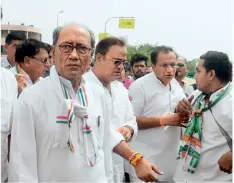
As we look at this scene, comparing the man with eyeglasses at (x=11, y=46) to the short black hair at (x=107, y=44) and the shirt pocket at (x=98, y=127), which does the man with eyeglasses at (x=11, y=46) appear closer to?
the short black hair at (x=107, y=44)

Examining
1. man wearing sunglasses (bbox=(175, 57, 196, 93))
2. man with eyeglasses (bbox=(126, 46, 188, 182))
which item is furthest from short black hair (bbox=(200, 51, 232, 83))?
man wearing sunglasses (bbox=(175, 57, 196, 93))

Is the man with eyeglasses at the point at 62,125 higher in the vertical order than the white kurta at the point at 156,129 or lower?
higher

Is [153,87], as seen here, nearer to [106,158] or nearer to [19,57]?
[19,57]

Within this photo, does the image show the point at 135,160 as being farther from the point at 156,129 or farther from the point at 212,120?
the point at 156,129

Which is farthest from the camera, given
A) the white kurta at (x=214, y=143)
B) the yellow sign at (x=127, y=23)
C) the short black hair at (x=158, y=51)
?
the yellow sign at (x=127, y=23)

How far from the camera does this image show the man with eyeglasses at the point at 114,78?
3459 millimetres

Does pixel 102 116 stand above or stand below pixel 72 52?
below

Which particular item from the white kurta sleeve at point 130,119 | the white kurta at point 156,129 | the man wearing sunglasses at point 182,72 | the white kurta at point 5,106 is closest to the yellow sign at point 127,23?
the man wearing sunglasses at point 182,72

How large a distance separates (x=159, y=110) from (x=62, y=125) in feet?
7.51

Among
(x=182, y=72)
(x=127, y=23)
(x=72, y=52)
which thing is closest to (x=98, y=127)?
(x=72, y=52)

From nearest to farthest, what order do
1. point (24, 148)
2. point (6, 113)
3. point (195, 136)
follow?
point (24, 148), point (6, 113), point (195, 136)

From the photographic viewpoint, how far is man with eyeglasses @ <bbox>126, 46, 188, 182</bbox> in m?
4.00

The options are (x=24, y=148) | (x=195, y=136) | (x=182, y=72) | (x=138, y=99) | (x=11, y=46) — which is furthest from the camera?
(x=182, y=72)

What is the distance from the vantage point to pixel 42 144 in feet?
5.99
